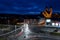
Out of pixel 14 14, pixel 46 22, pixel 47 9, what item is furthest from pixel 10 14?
pixel 46 22

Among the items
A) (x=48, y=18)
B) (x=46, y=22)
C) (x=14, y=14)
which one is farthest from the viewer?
(x=14, y=14)

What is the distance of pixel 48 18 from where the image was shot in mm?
74438

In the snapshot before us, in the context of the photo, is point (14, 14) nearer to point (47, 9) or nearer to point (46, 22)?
point (47, 9)

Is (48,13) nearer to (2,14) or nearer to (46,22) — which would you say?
(46,22)

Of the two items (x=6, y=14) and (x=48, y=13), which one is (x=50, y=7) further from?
(x=6, y=14)

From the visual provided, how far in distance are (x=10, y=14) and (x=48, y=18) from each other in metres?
31.5

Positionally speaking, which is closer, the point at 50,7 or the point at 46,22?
the point at 46,22

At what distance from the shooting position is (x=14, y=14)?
9900 cm

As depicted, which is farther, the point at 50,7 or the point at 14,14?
the point at 14,14

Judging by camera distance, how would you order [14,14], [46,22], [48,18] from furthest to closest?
[14,14]
[48,18]
[46,22]

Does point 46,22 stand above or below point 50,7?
below

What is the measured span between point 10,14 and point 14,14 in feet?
7.79

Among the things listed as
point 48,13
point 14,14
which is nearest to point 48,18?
point 48,13

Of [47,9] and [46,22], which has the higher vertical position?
[47,9]
